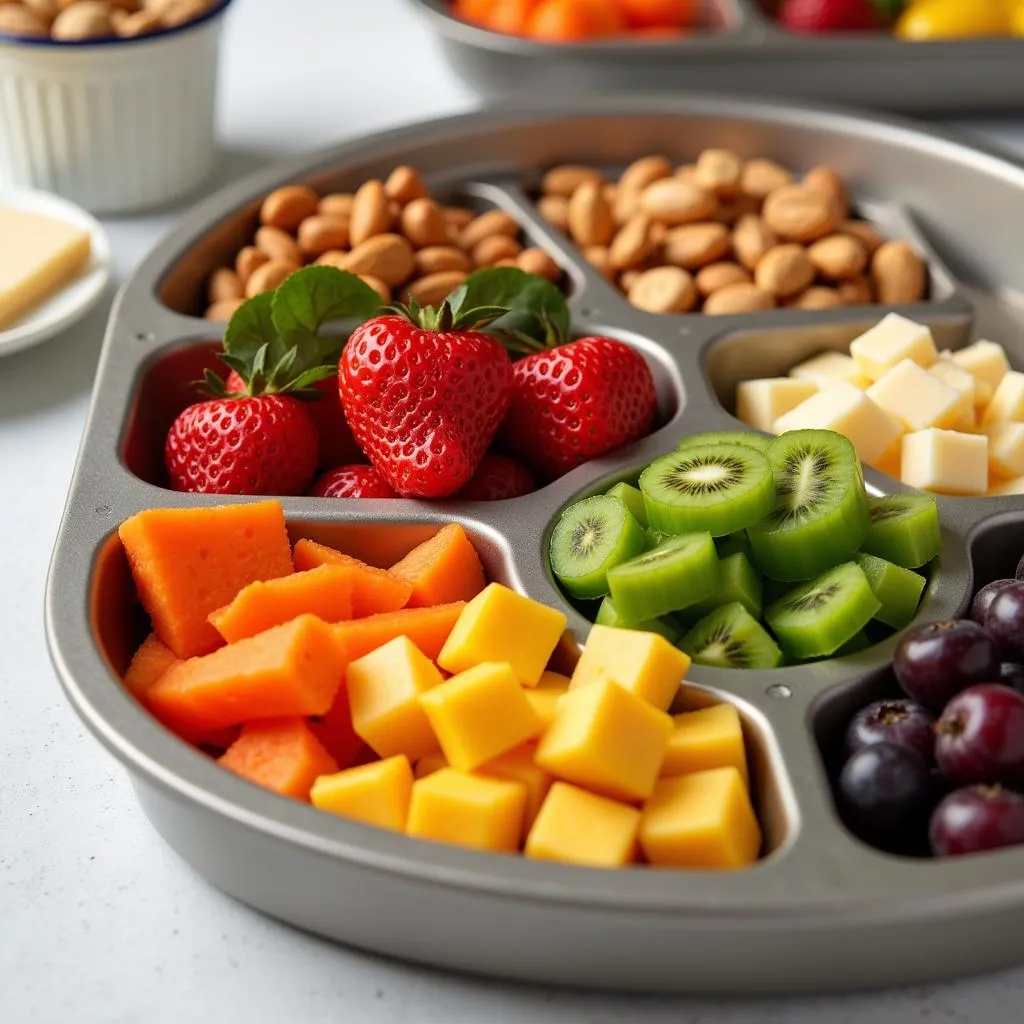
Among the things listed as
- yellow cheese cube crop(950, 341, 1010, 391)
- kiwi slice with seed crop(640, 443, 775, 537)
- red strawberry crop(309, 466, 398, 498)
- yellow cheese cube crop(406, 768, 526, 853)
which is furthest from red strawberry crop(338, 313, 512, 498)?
yellow cheese cube crop(950, 341, 1010, 391)

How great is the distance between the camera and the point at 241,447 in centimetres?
138

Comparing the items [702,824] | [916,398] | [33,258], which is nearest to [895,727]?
[702,824]

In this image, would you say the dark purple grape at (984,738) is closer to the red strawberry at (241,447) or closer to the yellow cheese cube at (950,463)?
the yellow cheese cube at (950,463)

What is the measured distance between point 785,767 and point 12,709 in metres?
0.70

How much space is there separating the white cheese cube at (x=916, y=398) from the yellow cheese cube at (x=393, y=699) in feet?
2.04

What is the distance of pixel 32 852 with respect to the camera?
3.81 ft

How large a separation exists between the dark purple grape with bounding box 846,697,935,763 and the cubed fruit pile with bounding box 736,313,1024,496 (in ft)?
1.20

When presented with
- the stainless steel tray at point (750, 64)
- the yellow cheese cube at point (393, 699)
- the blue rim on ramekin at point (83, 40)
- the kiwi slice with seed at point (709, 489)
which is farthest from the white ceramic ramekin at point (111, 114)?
the yellow cheese cube at point (393, 699)

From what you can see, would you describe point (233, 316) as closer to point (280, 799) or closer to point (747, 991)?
point (280, 799)

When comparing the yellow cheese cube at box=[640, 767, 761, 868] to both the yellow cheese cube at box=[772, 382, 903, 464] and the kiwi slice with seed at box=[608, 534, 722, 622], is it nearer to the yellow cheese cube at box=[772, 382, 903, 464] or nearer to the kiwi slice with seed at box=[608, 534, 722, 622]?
the kiwi slice with seed at box=[608, 534, 722, 622]

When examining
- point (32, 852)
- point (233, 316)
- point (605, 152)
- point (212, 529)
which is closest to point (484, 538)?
point (212, 529)

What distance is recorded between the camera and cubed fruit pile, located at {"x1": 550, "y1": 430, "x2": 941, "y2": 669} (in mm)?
1198

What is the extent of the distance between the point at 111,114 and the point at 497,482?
88cm

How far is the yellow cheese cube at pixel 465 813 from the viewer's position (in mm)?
1021
